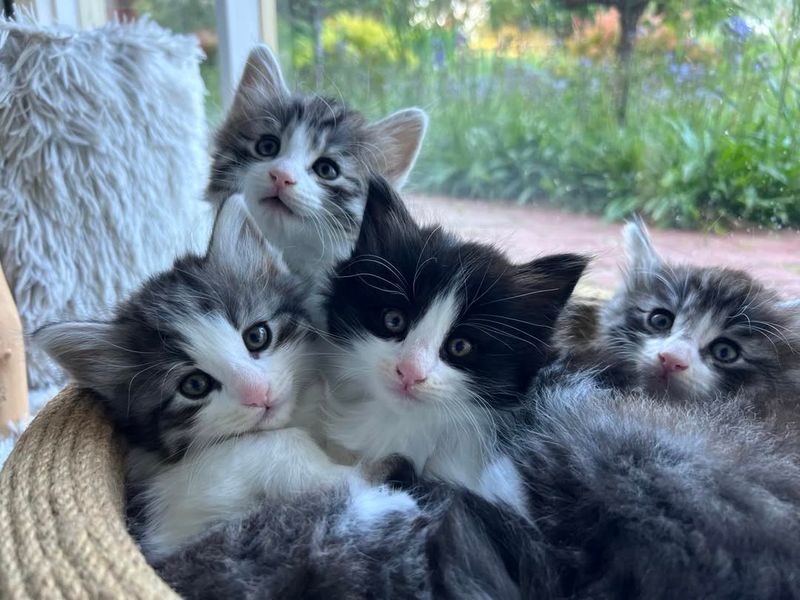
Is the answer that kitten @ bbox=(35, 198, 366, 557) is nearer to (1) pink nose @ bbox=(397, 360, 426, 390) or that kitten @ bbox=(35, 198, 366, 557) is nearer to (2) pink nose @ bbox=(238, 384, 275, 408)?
(2) pink nose @ bbox=(238, 384, 275, 408)

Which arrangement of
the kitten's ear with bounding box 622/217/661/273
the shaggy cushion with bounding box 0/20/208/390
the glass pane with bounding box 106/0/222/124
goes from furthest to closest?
the glass pane with bounding box 106/0/222/124 → the shaggy cushion with bounding box 0/20/208/390 → the kitten's ear with bounding box 622/217/661/273

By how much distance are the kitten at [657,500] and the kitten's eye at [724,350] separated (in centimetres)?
23

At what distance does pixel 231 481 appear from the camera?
1.05m

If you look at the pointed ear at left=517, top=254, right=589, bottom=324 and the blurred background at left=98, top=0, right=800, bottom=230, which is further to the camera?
the blurred background at left=98, top=0, right=800, bottom=230

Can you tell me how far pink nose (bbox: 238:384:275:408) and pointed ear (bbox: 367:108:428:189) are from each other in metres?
0.67

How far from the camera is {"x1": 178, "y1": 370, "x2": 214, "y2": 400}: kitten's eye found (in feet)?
3.67

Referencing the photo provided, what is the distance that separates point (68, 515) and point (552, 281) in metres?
0.78

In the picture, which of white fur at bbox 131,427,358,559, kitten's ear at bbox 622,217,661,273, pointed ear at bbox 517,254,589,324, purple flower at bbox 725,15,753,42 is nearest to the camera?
white fur at bbox 131,427,358,559

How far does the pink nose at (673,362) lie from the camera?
1255 millimetres

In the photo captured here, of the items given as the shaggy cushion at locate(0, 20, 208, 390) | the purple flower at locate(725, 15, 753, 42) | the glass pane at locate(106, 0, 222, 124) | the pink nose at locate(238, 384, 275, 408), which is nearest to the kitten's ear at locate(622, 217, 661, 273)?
the purple flower at locate(725, 15, 753, 42)

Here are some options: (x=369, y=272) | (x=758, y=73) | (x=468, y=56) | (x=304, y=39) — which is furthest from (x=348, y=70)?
(x=369, y=272)

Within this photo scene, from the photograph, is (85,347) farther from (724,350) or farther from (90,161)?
(724,350)

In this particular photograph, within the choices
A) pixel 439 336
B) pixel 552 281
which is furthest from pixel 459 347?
pixel 552 281

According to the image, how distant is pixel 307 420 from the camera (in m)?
1.23
